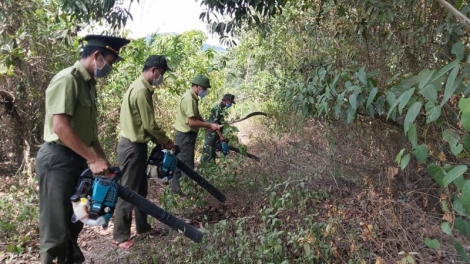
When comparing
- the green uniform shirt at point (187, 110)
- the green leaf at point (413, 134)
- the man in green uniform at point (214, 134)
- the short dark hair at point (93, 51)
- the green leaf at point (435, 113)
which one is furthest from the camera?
the man in green uniform at point (214, 134)

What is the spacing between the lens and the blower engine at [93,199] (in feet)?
9.04

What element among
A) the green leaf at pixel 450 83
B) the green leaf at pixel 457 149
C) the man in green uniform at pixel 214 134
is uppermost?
the green leaf at pixel 450 83

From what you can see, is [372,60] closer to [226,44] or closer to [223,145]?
[226,44]

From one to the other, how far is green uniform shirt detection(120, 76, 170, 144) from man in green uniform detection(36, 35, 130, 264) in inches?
37.2

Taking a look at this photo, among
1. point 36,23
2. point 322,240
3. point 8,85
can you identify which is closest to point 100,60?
point 322,240

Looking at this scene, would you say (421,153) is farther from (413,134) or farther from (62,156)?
(62,156)

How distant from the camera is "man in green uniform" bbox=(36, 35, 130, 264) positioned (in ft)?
8.86

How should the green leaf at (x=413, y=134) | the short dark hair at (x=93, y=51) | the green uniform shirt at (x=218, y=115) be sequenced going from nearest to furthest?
the green leaf at (x=413, y=134), the short dark hair at (x=93, y=51), the green uniform shirt at (x=218, y=115)

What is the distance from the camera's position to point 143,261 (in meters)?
3.32

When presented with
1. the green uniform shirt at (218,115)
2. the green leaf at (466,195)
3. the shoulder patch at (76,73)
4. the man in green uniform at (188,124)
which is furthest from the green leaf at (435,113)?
the green uniform shirt at (218,115)

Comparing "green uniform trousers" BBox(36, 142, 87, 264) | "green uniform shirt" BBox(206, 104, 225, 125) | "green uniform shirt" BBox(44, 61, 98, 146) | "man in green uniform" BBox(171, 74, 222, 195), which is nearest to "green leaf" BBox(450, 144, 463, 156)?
"green uniform shirt" BBox(44, 61, 98, 146)

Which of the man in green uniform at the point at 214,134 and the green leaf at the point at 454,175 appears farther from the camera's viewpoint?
the man in green uniform at the point at 214,134

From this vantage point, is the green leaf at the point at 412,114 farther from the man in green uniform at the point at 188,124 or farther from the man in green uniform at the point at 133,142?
the man in green uniform at the point at 188,124

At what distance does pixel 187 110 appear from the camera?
537 centimetres
